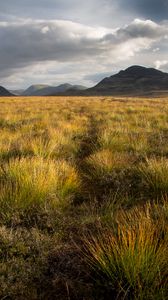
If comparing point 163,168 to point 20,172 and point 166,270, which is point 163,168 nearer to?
point 20,172

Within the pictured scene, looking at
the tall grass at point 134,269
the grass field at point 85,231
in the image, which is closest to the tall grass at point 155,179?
the grass field at point 85,231

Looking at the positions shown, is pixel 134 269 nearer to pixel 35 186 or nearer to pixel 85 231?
pixel 85 231

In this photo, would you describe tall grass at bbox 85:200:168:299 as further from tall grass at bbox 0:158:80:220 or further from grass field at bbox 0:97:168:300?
tall grass at bbox 0:158:80:220

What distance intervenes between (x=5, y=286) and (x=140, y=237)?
1.15 meters

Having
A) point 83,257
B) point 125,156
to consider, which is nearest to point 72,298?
point 83,257

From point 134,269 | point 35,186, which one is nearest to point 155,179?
point 35,186

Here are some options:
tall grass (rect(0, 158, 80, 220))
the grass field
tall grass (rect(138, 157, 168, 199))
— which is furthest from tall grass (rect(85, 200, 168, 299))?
tall grass (rect(138, 157, 168, 199))

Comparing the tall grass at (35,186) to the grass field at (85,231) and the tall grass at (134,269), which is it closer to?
the grass field at (85,231)

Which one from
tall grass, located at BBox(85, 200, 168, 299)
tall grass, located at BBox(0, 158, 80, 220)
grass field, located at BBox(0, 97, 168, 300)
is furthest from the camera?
tall grass, located at BBox(0, 158, 80, 220)

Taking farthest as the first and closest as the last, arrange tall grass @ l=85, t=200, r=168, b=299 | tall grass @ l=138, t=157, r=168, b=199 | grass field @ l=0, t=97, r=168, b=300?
tall grass @ l=138, t=157, r=168, b=199
grass field @ l=0, t=97, r=168, b=300
tall grass @ l=85, t=200, r=168, b=299

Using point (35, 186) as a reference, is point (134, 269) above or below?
below

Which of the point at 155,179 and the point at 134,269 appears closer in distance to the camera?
the point at 134,269

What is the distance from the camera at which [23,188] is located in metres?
4.51

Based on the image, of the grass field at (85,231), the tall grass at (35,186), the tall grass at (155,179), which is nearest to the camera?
the grass field at (85,231)
